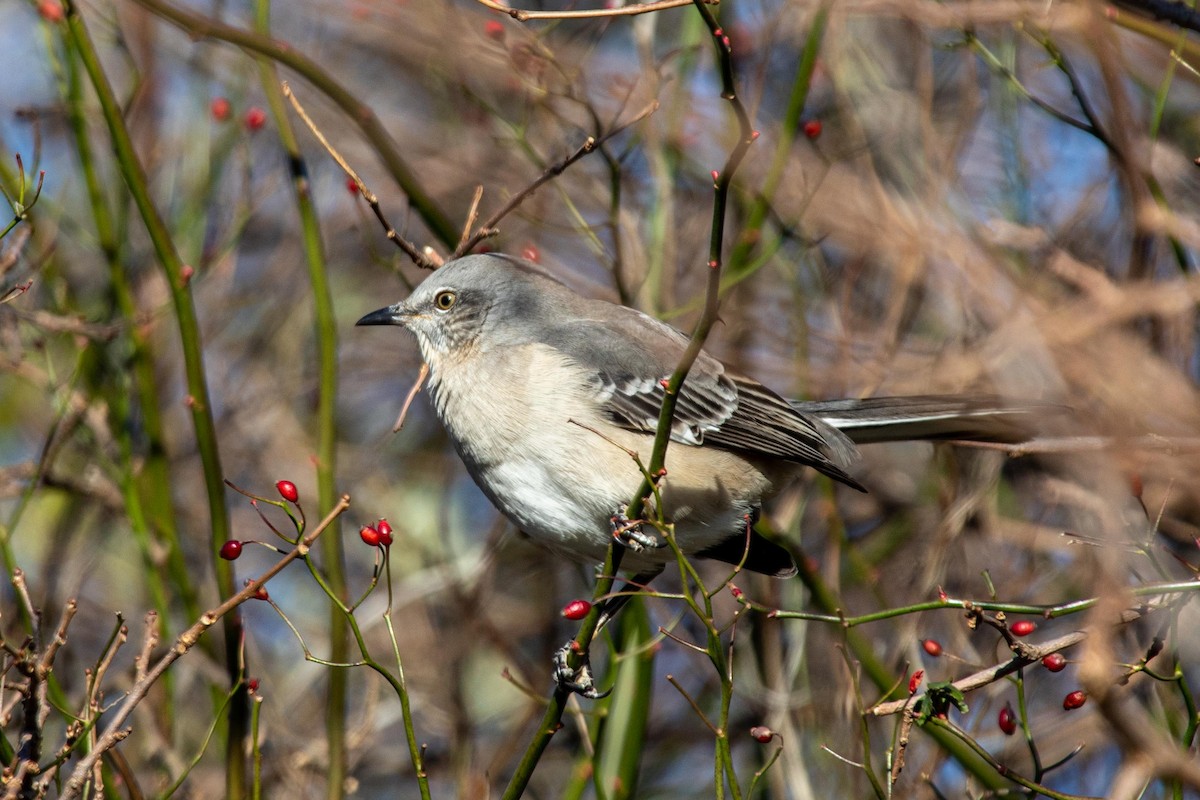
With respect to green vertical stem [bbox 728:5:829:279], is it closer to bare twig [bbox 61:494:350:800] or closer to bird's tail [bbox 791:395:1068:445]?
bird's tail [bbox 791:395:1068:445]

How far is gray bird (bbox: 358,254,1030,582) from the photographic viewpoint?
3781 mm

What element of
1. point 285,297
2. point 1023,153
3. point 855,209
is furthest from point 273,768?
point 1023,153

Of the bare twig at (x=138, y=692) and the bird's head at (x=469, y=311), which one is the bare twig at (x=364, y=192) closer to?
the bird's head at (x=469, y=311)

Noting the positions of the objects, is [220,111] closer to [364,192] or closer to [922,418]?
[364,192]

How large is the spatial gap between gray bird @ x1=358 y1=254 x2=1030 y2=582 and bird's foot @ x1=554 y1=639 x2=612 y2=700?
38 cm

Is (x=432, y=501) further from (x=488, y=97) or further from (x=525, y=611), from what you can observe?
(x=488, y=97)

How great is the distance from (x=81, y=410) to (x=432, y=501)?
109 inches

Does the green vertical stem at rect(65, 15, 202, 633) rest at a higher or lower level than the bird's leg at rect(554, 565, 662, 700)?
higher

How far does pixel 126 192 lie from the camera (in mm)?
4172

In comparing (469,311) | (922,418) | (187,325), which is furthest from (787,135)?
(187,325)

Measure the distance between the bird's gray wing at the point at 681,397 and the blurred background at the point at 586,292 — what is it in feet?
0.77

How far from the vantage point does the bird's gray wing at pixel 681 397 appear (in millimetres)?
3971

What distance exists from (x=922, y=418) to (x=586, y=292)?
7.10 ft

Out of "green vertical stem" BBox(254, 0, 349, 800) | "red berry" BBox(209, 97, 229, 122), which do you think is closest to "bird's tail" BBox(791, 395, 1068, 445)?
"green vertical stem" BBox(254, 0, 349, 800)
